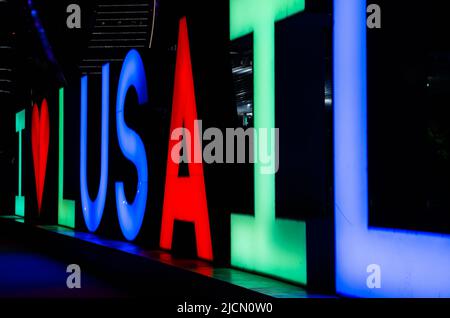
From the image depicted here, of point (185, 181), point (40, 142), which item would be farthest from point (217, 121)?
point (40, 142)

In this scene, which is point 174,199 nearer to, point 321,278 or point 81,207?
point 321,278

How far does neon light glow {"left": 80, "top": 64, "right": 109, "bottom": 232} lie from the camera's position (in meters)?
10.9

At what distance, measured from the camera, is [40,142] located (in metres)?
15.6

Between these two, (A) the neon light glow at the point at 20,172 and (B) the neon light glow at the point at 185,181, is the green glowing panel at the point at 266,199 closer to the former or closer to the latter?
(B) the neon light glow at the point at 185,181

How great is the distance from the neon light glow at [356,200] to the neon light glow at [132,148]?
420 centimetres

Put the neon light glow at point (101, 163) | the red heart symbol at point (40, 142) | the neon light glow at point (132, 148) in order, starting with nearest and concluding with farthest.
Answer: the neon light glow at point (132, 148), the neon light glow at point (101, 163), the red heart symbol at point (40, 142)

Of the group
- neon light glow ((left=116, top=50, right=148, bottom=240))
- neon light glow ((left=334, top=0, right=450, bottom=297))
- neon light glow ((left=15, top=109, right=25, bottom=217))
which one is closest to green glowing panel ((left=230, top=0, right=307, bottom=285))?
neon light glow ((left=334, top=0, right=450, bottom=297))

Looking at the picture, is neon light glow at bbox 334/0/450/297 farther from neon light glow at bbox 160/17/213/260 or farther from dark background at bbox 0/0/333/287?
neon light glow at bbox 160/17/213/260

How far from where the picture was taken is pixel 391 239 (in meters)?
4.87

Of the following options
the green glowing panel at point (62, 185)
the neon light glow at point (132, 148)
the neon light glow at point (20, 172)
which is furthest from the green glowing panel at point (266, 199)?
the neon light glow at point (20, 172)

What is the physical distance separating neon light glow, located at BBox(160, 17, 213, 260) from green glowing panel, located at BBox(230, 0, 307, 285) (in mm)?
701

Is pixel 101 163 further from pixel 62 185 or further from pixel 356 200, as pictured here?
pixel 356 200

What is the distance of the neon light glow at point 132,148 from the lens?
30.6ft

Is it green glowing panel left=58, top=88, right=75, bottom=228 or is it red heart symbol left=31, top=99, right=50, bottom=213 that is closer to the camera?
green glowing panel left=58, top=88, right=75, bottom=228
